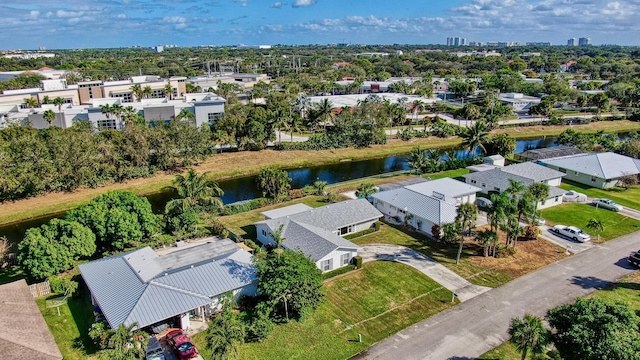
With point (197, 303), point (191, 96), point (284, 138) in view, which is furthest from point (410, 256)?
point (191, 96)

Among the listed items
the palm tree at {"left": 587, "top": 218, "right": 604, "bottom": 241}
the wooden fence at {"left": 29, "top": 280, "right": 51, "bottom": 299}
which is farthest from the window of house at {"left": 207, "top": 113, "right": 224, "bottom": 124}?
the palm tree at {"left": 587, "top": 218, "right": 604, "bottom": 241}

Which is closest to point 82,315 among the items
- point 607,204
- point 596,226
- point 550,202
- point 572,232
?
point 572,232

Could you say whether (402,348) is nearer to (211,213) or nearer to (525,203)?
(525,203)

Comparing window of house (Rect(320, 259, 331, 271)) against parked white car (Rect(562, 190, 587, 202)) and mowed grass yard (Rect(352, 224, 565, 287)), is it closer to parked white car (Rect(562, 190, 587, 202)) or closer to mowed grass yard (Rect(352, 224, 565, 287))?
mowed grass yard (Rect(352, 224, 565, 287))

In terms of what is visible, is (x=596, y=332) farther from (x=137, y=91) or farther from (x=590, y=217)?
(x=137, y=91)

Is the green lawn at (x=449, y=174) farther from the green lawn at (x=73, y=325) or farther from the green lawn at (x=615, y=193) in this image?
the green lawn at (x=73, y=325)

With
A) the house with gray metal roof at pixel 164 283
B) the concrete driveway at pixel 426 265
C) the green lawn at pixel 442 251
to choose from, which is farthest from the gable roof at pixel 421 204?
the house with gray metal roof at pixel 164 283
